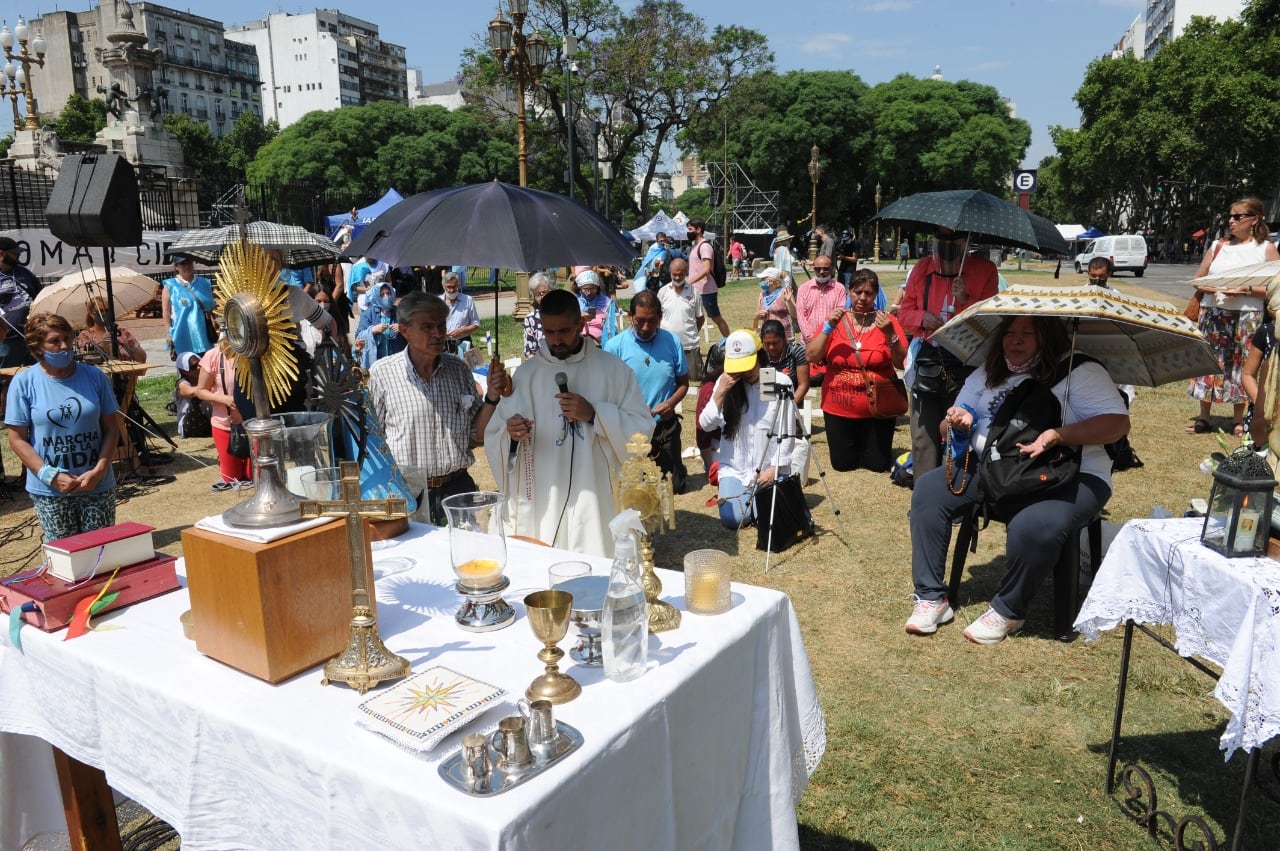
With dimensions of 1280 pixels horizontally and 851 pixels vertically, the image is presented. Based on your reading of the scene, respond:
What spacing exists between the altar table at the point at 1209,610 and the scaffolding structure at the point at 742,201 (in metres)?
43.4

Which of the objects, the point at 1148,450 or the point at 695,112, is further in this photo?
the point at 695,112

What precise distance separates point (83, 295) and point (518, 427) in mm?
7284

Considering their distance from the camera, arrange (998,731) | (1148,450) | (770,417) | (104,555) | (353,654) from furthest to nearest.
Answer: (1148,450), (770,417), (998,731), (104,555), (353,654)

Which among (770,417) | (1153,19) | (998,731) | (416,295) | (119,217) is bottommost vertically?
(998,731)

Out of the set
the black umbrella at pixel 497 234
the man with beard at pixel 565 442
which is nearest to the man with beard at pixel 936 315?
the man with beard at pixel 565 442

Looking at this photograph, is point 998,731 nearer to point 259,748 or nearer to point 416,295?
point 259,748

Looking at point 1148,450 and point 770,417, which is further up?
point 770,417

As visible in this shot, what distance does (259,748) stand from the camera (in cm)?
186

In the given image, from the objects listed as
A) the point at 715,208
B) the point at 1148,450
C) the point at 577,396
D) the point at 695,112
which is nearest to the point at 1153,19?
the point at 715,208

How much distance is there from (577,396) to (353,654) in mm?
2297

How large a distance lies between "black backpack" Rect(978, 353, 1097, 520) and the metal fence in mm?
18138

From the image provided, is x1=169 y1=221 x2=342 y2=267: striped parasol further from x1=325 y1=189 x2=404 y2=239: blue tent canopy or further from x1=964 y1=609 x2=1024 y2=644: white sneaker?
x1=964 y1=609 x2=1024 y2=644: white sneaker

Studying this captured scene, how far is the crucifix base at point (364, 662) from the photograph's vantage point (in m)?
2.03

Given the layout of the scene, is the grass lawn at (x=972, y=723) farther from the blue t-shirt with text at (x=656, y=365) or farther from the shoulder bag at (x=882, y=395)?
the shoulder bag at (x=882, y=395)
